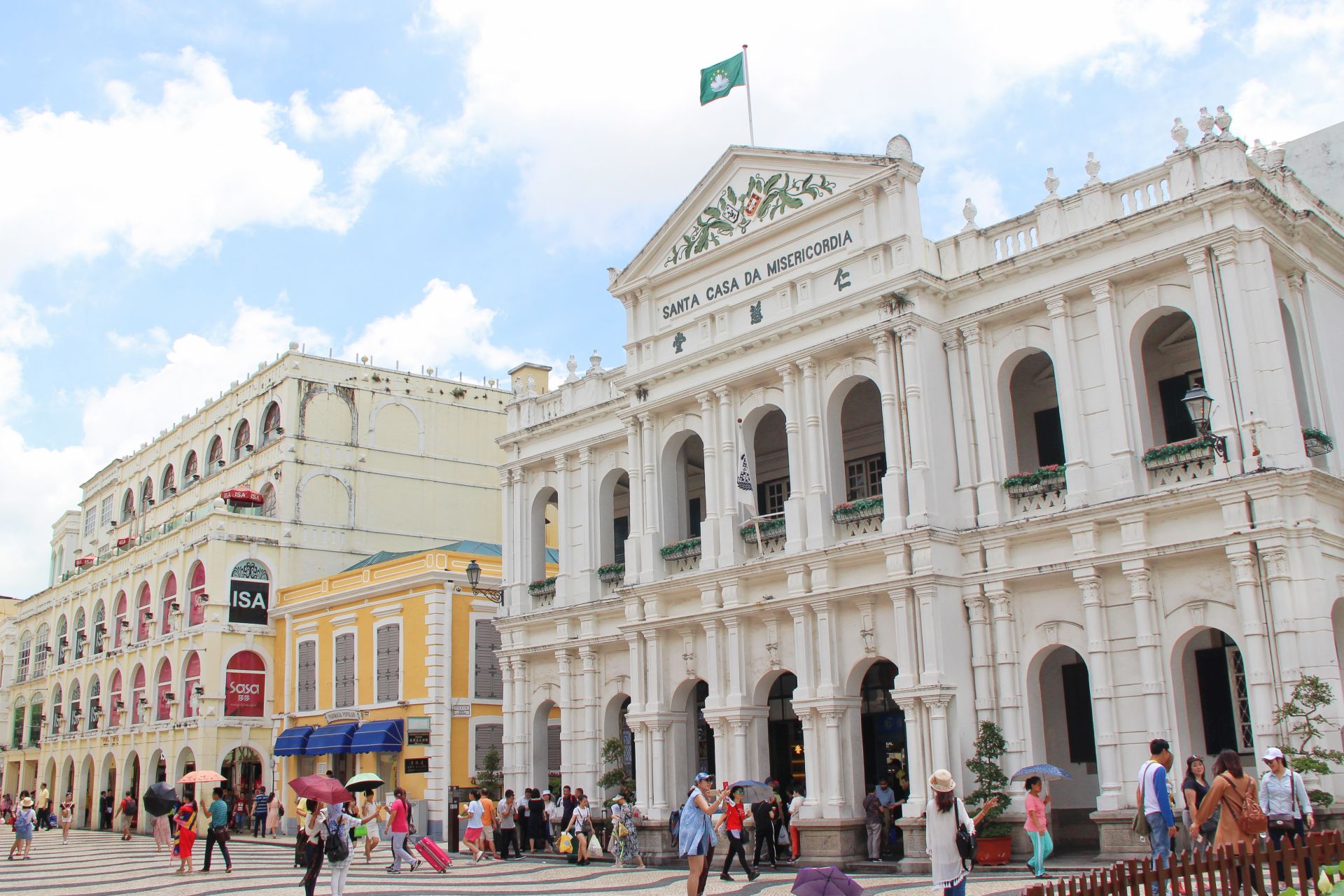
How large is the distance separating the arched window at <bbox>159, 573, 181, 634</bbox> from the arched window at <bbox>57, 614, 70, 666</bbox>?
12.6 m

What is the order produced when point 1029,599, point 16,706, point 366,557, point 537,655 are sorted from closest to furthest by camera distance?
point 1029,599, point 537,655, point 366,557, point 16,706

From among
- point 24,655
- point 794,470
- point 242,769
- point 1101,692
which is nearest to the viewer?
point 1101,692

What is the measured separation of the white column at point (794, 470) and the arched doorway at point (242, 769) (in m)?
25.0

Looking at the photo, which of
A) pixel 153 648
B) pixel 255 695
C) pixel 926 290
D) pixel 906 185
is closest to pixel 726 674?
pixel 926 290

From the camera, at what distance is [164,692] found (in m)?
43.4

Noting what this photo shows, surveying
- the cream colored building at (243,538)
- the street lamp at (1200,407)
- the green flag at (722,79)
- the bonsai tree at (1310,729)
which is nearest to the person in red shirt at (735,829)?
the bonsai tree at (1310,729)

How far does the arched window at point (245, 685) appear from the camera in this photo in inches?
1572

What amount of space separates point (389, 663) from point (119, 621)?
20353 mm

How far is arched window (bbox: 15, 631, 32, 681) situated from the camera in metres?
59.9

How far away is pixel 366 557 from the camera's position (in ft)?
143

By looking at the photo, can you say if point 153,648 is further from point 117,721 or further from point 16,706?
point 16,706

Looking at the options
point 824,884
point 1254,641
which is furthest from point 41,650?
point 824,884

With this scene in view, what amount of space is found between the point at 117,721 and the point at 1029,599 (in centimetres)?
3816

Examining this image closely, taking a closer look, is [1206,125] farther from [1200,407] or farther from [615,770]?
[615,770]
